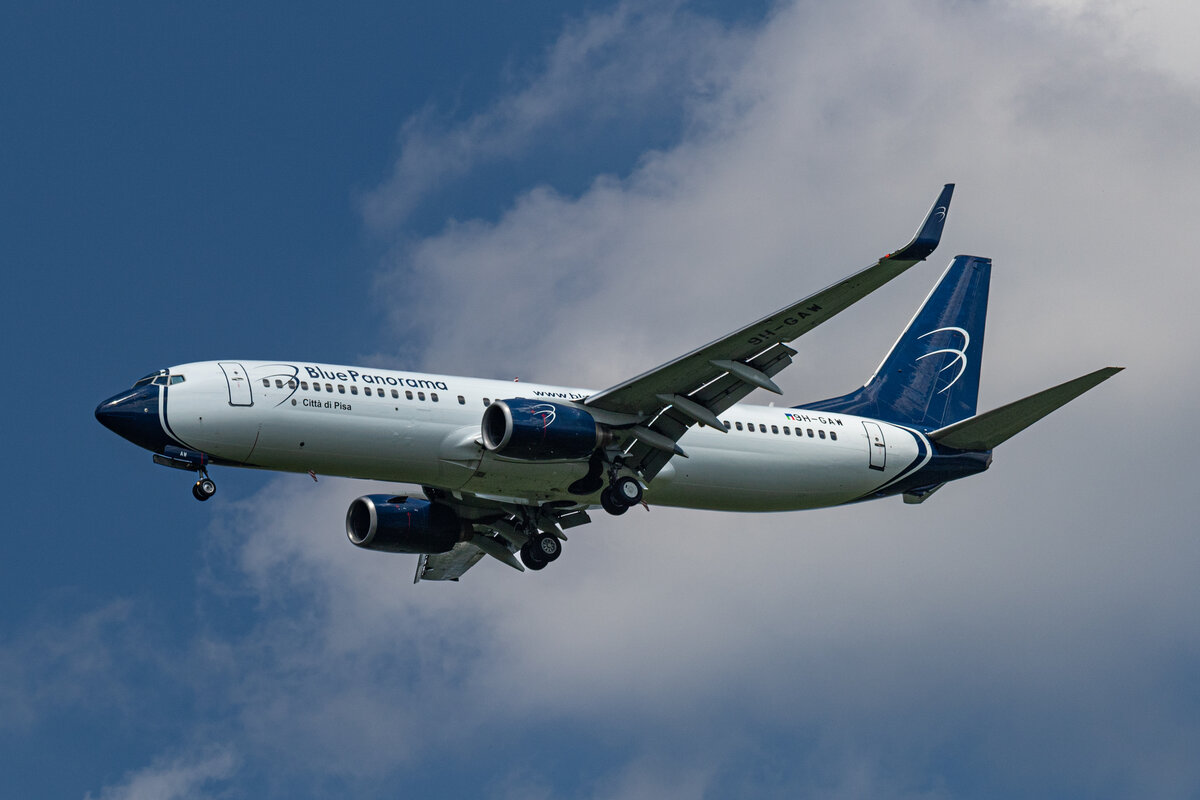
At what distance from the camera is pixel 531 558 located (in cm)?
5191

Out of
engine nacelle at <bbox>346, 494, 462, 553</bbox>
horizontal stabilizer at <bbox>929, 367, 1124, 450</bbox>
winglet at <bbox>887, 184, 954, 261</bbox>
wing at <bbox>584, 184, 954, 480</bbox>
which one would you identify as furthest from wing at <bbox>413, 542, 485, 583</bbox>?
winglet at <bbox>887, 184, 954, 261</bbox>

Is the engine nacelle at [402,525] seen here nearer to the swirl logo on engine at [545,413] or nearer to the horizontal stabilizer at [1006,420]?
the swirl logo on engine at [545,413]

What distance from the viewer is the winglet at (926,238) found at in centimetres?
3888

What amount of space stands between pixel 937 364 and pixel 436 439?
19064mm

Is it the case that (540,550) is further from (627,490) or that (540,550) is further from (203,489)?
(203,489)

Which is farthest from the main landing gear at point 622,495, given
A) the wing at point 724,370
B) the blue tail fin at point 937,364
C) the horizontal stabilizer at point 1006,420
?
the horizontal stabilizer at point 1006,420

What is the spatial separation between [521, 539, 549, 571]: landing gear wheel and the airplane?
0.07 m

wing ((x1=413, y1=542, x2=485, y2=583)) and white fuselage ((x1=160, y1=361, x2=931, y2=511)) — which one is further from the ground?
wing ((x1=413, y1=542, x2=485, y2=583))

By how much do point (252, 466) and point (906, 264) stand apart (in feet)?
57.8

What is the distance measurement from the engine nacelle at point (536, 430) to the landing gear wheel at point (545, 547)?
705 cm

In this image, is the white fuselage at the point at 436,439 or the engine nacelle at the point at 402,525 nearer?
the white fuselage at the point at 436,439

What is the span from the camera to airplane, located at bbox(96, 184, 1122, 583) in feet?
143

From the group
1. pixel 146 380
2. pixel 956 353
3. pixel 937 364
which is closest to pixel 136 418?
pixel 146 380

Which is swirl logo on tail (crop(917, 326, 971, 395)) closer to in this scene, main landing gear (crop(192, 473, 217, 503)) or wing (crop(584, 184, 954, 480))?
wing (crop(584, 184, 954, 480))
